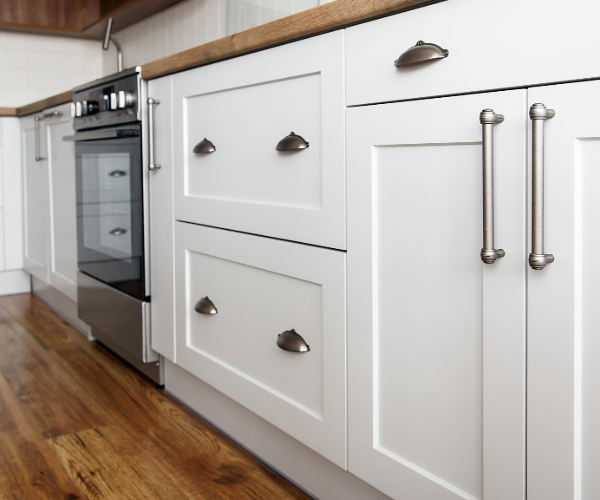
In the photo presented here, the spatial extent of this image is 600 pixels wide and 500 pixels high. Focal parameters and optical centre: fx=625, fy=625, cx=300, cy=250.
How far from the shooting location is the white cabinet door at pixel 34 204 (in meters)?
2.84

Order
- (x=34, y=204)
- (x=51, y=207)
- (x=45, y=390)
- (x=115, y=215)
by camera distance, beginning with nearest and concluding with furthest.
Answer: (x=45, y=390) < (x=115, y=215) < (x=51, y=207) < (x=34, y=204)

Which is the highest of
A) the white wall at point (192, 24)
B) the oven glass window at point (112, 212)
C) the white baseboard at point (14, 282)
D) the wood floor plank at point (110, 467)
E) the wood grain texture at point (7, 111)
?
the white wall at point (192, 24)

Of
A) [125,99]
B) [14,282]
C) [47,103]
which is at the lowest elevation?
[14,282]

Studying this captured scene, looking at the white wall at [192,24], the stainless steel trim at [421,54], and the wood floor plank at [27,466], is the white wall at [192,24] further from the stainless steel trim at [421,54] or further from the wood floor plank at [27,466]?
the wood floor plank at [27,466]

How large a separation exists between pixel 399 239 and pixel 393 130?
17 centimetres

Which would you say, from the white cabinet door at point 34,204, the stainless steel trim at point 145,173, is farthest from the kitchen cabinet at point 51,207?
the stainless steel trim at point 145,173

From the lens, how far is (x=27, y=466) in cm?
142

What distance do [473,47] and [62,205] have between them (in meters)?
2.12

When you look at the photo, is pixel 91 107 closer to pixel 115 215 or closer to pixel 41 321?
pixel 115 215

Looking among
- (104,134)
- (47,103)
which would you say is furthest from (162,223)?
(47,103)

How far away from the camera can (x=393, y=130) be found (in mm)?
995

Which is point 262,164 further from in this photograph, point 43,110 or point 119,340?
point 43,110

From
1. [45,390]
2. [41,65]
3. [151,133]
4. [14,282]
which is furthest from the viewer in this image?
[41,65]

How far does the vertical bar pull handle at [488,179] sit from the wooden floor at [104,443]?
0.74 m
